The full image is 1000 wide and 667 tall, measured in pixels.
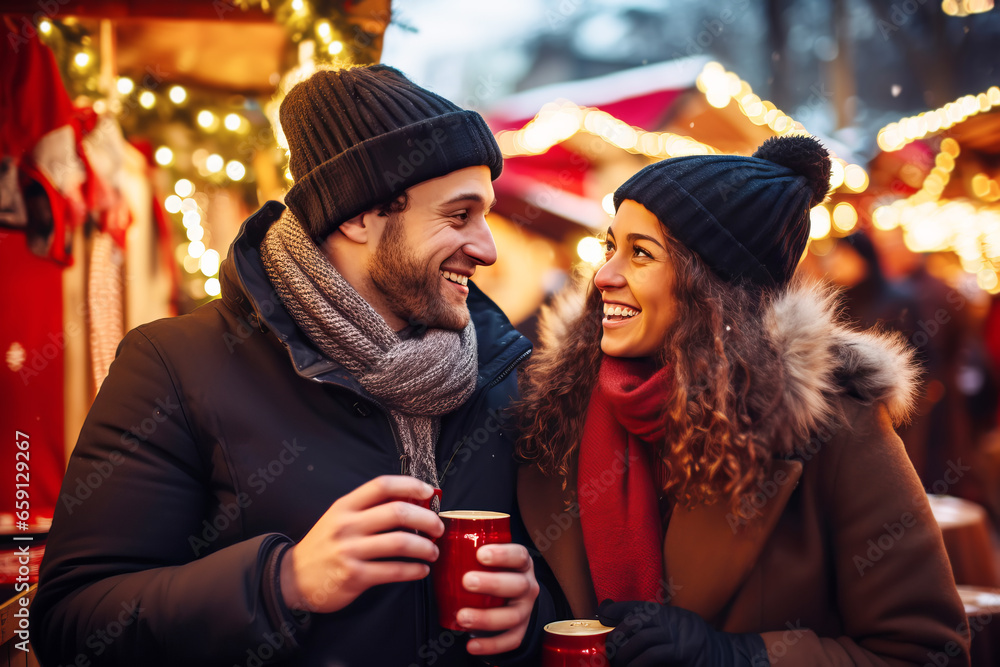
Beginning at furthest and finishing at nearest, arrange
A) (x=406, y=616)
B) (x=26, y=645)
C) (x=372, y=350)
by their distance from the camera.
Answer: (x=26, y=645) → (x=372, y=350) → (x=406, y=616)

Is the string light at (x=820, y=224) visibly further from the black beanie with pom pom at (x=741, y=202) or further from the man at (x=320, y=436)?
the man at (x=320, y=436)

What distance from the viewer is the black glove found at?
58.4 inches

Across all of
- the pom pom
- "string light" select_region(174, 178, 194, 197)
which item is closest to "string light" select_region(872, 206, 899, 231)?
the pom pom

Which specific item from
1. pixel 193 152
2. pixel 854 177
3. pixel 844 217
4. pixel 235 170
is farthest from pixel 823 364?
pixel 844 217

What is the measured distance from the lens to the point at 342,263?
1.84m

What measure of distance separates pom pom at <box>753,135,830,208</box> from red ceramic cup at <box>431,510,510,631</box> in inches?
47.2

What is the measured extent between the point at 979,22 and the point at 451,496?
37.0ft

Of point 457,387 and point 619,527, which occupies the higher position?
point 457,387

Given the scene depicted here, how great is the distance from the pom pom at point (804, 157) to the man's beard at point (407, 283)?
94 centimetres

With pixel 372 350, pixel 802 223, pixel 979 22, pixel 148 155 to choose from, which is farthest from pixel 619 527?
pixel 979 22

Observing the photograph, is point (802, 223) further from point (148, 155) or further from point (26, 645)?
point (148, 155)

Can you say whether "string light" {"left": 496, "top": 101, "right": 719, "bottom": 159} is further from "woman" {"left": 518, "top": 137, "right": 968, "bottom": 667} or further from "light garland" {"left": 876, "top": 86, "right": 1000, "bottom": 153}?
"woman" {"left": 518, "top": 137, "right": 968, "bottom": 667}

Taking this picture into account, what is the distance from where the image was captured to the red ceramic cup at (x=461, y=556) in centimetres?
133

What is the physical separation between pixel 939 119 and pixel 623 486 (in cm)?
641
